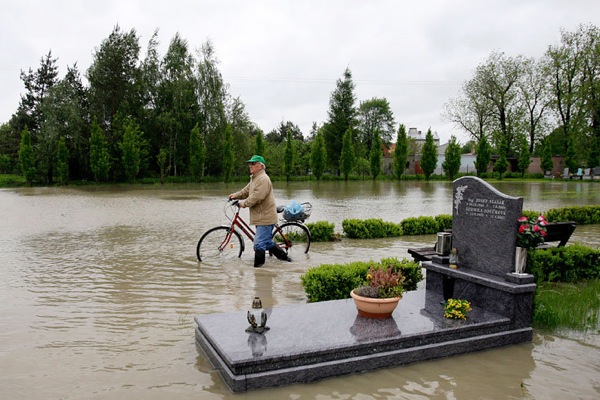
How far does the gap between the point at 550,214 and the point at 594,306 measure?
276 inches

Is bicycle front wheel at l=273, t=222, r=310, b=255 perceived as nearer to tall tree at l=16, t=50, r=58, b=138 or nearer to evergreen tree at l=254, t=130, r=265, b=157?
evergreen tree at l=254, t=130, r=265, b=157

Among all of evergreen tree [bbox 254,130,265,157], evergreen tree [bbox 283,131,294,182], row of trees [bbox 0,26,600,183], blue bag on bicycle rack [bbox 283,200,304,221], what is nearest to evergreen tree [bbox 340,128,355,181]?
row of trees [bbox 0,26,600,183]

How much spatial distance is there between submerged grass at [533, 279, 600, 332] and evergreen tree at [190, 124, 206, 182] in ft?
118

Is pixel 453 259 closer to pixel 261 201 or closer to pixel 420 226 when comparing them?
pixel 261 201

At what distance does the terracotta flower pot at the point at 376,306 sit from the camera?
14.2ft

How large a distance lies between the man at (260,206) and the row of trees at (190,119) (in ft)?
106

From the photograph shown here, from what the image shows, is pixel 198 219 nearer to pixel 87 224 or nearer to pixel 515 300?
pixel 87 224

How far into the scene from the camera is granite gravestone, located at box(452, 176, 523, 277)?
15.4 ft

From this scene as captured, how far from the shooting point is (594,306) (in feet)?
18.0

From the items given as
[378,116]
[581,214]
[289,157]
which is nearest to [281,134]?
[378,116]

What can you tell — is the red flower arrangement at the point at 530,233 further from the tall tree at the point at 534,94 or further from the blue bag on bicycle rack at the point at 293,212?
the tall tree at the point at 534,94

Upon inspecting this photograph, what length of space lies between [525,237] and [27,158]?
4115 cm

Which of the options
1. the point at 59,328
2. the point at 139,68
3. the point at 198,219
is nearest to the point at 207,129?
the point at 139,68

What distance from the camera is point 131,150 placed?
37000mm
